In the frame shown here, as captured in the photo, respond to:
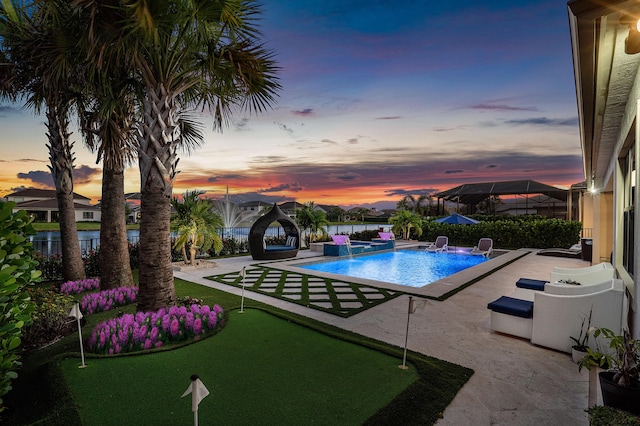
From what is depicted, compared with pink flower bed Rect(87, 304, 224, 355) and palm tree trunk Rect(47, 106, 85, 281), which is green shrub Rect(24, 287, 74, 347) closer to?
pink flower bed Rect(87, 304, 224, 355)

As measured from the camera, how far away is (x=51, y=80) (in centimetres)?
599

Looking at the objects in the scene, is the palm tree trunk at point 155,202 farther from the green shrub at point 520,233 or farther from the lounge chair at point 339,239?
the green shrub at point 520,233

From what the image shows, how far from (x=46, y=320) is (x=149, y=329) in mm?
1898

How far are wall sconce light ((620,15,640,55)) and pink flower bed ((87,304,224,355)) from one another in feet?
18.2

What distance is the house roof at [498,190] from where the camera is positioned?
26.4 m

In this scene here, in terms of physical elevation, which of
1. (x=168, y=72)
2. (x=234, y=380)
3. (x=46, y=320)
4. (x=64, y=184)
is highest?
(x=168, y=72)

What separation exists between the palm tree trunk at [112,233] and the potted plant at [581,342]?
8.39 m

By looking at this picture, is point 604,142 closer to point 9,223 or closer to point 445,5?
point 445,5

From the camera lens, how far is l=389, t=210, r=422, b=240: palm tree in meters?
21.4

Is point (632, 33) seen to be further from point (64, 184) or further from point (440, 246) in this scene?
point (440, 246)

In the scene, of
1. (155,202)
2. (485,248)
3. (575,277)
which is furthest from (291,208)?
(575,277)

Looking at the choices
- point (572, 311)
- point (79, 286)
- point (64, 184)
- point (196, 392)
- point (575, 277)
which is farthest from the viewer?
point (64, 184)

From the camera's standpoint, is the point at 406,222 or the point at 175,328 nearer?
the point at 175,328

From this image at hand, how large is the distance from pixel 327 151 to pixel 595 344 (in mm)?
17835
